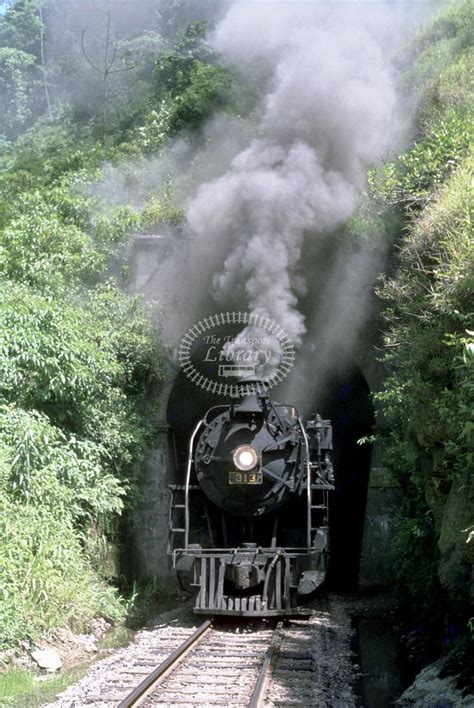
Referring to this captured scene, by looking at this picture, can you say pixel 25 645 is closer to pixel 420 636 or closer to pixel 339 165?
pixel 420 636

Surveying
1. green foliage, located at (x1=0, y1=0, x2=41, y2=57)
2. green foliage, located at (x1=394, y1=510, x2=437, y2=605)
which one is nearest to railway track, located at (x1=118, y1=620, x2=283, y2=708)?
green foliage, located at (x1=394, y1=510, x2=437, y2=605)

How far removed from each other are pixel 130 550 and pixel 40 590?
464 centimetres

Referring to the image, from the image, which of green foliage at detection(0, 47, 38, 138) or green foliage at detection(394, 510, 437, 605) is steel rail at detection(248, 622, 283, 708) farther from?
green foliage at detection(0, 47, 38, 138)

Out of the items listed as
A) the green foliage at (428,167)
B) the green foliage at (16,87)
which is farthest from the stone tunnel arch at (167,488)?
the green foliage at (16,87)

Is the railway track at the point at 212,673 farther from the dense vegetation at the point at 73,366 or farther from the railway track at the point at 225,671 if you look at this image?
the dense vegetation at the point at 73,366

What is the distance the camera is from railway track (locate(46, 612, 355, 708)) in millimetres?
5754

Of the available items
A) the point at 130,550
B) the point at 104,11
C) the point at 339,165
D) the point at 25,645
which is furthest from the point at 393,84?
the point at 104,11

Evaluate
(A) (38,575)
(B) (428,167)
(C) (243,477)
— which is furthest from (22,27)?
(A) (38,575)

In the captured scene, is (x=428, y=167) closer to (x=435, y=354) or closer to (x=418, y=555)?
(x=435, y=354)

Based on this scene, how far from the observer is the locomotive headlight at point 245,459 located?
9312 millimetres

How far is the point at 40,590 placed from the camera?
7785 mm

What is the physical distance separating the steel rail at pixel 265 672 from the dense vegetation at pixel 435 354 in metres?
1.60

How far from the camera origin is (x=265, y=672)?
634 centimetres

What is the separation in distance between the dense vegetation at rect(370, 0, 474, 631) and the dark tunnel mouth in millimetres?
3030
